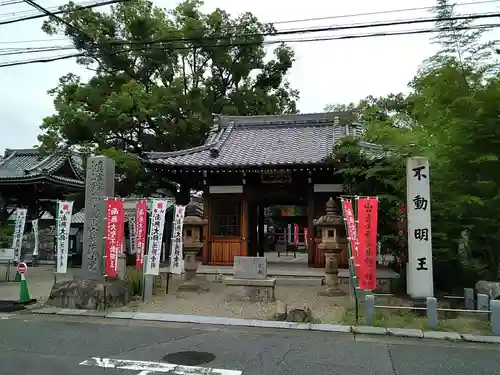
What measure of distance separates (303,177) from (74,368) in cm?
1152

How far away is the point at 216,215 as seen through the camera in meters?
16.4

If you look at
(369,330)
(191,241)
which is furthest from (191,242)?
(369,330)

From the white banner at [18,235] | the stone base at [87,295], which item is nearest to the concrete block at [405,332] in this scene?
the stone base at [87,295]

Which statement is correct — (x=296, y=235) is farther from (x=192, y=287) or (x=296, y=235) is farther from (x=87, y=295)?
(x=87, y=295)

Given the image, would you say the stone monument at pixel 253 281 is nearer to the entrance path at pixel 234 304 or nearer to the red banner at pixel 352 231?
the entrance path at pixel 234 304

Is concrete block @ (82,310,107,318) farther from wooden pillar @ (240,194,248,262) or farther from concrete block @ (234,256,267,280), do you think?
wooden pillar @ (240,194,248,262)

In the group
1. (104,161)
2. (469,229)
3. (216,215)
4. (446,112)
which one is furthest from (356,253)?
(216,215)

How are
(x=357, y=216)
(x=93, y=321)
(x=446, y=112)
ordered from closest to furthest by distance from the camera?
1. (x=93, y=321)
2. (x=357, y=216)
3. (x=446, y=112)

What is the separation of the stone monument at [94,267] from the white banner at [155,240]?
806mm

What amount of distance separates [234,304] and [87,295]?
11.5 feet

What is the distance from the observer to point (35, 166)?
19.6m

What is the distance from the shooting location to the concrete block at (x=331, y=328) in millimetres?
8070

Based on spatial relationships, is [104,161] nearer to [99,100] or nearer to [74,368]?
[74,368]

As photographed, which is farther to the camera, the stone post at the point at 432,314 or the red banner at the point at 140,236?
the red banner at the point at 140,236
